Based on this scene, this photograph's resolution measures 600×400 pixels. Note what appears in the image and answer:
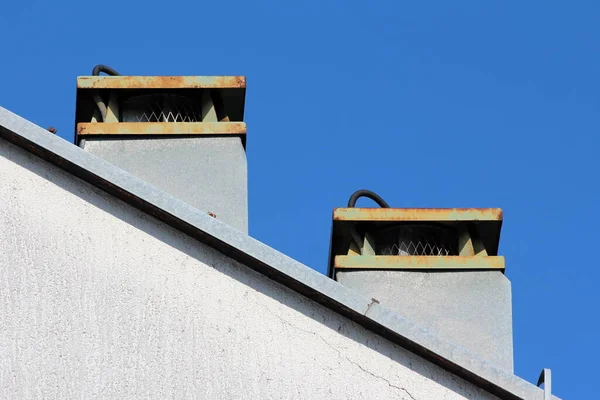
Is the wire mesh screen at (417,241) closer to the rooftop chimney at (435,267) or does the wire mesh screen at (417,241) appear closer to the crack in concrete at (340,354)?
the rooftop chimney at (435,267)

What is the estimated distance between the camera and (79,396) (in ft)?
20.9

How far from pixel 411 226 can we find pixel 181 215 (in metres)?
3.91

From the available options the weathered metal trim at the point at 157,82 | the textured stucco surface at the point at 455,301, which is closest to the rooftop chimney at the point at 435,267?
the textured stucco surface at the point at 455,301

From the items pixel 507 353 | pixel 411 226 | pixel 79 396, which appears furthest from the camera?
pixel 411 226

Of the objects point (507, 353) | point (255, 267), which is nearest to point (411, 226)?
point (507, 353)

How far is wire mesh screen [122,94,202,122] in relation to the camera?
10156mm

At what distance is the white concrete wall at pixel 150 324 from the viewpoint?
254 inches

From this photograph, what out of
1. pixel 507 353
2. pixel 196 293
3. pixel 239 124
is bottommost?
pixel 507 353

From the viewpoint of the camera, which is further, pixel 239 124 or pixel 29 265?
pixel 239 124

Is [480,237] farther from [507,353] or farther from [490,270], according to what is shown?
[507,353]

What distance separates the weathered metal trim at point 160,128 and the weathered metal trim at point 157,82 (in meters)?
0.31

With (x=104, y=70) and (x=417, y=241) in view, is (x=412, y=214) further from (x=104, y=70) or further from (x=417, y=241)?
(x=104, y=70)

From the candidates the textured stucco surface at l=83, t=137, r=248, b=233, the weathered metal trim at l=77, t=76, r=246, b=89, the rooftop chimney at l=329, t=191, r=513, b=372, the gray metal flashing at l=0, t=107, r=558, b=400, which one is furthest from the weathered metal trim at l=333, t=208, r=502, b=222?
the gray metal flashing at l=0, t=107, r=558, b=400

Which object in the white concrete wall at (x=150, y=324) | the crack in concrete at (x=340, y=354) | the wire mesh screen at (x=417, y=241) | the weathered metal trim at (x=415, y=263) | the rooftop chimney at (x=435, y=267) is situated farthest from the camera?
the wire mesh screen at (x=417, y=241)
